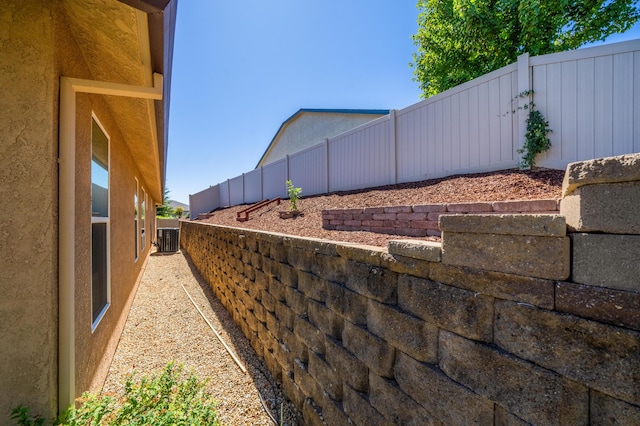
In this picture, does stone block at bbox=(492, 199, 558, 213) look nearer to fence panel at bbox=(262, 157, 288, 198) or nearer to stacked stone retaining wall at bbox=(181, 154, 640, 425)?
stacked stone retaining wall at bbox=(181, 154, 640, 425)

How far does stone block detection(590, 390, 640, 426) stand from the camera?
0.75 m

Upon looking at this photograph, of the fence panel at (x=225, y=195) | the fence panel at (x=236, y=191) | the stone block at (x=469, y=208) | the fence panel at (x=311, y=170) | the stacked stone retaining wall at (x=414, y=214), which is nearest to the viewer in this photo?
the stacked stone retaining wall at (x=414, y=214)

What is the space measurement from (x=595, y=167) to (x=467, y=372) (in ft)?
2.85

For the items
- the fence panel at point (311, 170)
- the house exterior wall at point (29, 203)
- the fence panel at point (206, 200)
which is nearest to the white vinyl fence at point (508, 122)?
the fence panel at point (311, 170)

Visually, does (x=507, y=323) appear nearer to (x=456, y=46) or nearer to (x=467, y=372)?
Answer: (x=467, y=372)

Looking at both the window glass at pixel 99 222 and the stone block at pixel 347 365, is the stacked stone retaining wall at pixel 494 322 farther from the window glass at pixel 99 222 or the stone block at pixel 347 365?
the window glass at pixel 99 222

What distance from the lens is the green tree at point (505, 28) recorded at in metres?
7.35

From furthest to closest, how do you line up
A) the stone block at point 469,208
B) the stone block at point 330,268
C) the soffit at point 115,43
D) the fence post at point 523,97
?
the fence post at point 523,97 → the stone block at point 469,208 → the stone block at point 330,268 → the soffit at point 115,43

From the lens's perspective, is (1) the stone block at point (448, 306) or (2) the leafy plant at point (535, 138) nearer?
(1) the stone block at point (448, 306)

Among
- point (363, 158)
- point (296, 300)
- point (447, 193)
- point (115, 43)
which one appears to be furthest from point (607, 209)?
point (363, 158)

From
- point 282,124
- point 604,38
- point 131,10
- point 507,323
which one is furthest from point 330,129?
point 507,323

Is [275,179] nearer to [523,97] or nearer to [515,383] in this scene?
[523,97]

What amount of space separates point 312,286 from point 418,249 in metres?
1.21

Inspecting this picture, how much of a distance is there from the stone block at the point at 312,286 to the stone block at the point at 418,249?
838 mm
